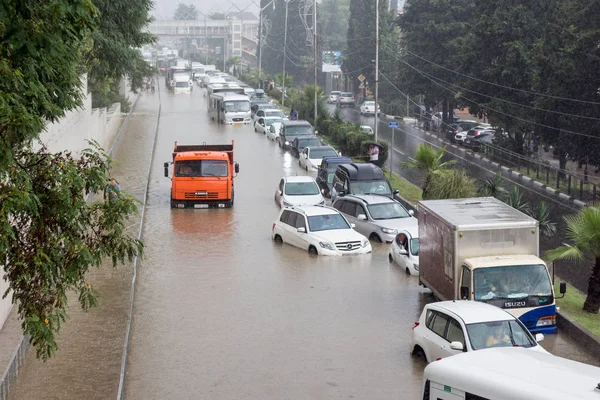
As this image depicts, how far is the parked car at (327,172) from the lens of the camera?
129 ft

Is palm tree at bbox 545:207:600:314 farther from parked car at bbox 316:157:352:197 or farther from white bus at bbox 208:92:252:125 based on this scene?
white bus at bbox 208:92:252:125

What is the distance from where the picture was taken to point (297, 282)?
80.9 ft

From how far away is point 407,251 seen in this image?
2580cm

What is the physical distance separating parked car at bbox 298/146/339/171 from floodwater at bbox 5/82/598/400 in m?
12.5

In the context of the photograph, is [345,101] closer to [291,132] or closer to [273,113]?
[273,113]

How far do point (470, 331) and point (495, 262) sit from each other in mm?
3746

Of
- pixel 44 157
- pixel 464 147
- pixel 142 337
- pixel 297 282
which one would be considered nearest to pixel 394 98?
pixel 464 147

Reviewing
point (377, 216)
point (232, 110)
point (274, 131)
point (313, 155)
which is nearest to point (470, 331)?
point (377, 216)

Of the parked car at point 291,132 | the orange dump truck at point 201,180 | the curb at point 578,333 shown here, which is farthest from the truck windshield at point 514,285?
the parked car at point 291,132

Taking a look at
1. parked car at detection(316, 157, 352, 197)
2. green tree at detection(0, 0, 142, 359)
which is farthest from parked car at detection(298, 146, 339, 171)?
green tree at detection(0, 0, 142, 359)

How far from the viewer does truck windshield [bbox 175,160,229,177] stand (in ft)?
117

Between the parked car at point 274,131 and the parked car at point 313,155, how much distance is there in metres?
11.8

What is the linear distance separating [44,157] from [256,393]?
20.5ft

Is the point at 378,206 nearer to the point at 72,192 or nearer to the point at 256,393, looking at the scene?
the point at 256,393
